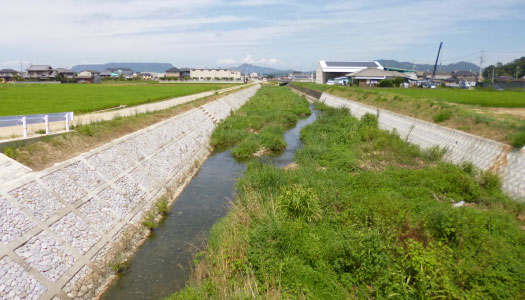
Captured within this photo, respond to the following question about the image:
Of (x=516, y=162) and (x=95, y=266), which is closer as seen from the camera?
(x=95, y=266)

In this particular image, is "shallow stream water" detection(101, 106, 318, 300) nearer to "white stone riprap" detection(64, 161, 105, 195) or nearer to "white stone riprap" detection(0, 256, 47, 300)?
"white stone riprap" detection(0, 256, 47, 300)

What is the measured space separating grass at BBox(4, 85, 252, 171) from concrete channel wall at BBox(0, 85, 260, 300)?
0.66m

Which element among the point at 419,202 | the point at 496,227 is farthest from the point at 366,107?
the point at 496,227

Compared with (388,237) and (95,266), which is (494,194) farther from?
(95,266)

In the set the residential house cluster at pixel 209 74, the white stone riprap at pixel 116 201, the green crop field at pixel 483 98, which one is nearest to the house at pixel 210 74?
the residential house cluster at pixel 209 74

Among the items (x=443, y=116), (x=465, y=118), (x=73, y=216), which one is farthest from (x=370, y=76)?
(x=73, y=216)

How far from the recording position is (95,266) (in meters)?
8.30

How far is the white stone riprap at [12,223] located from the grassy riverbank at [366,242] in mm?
4006

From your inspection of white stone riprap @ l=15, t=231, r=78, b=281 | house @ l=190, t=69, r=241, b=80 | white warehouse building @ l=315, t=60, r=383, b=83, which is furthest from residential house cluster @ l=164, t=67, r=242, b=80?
white stone riprap @ l=15, t=231, r=78, b=281

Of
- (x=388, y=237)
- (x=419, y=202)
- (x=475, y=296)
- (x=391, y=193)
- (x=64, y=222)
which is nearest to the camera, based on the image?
(x=475, y=296)

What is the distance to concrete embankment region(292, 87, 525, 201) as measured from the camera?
1166 centimetres

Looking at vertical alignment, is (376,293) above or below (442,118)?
below

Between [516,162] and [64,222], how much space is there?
49.8 ft

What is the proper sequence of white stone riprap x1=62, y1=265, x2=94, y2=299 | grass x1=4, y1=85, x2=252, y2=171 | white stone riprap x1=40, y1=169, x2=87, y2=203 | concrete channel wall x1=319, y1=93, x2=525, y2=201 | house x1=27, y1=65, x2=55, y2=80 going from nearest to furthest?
white stone riprap x1=62, y1=265, x2=94, y2=299 → white stone riprap x1=40, y1=169, x2=87, y2=203 → grass x1=4, y1=85, x2=252, y2=171 → concrete channel wall x1=319, y1=93, x2=525, y2=201 → house x1=27, y1=65, x2=55, y2=80
